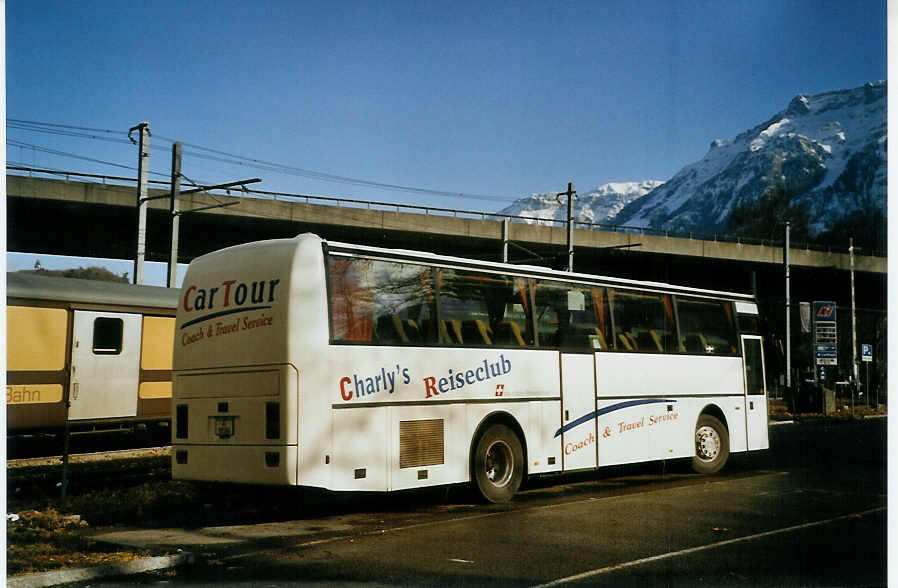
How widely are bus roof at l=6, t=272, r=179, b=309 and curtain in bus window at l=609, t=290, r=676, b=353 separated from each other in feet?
30.8

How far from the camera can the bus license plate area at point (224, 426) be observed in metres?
11.2

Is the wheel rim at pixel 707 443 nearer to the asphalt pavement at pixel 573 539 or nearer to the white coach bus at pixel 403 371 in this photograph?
the white coach bus at pixel 403 371

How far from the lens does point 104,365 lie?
18453 millimetres

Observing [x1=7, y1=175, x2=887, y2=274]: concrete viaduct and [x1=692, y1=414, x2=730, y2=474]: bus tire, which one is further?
[x1=7, y1=175, x2=887, y2=274]: concrete viaduct

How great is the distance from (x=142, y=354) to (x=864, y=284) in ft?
42.7

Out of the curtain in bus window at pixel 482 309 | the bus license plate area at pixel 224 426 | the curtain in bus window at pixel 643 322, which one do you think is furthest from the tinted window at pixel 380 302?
the curtain in bus window at pixel 643 322

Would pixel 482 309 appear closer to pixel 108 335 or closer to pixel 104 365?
pixel 104 365

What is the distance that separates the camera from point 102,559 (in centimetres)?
833

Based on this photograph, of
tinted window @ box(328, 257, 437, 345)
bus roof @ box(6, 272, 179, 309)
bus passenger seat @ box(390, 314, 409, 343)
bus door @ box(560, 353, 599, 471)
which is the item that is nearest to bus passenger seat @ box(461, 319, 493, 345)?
tinted window @ box(328, 257, 437, 345)

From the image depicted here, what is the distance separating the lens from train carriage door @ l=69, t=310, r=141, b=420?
18.1 m

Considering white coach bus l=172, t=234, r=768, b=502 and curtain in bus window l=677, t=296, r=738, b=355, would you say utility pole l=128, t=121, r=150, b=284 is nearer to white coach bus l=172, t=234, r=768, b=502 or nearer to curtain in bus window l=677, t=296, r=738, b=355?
white coach bus l=172, t=234, r=768, b=502

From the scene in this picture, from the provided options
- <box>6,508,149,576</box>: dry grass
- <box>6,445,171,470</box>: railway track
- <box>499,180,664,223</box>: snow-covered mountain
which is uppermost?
<box>499,180,664,223</box>: snow-covered mountain

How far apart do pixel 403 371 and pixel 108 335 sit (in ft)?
30.1

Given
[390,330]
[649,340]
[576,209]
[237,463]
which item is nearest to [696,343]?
[649,340]
